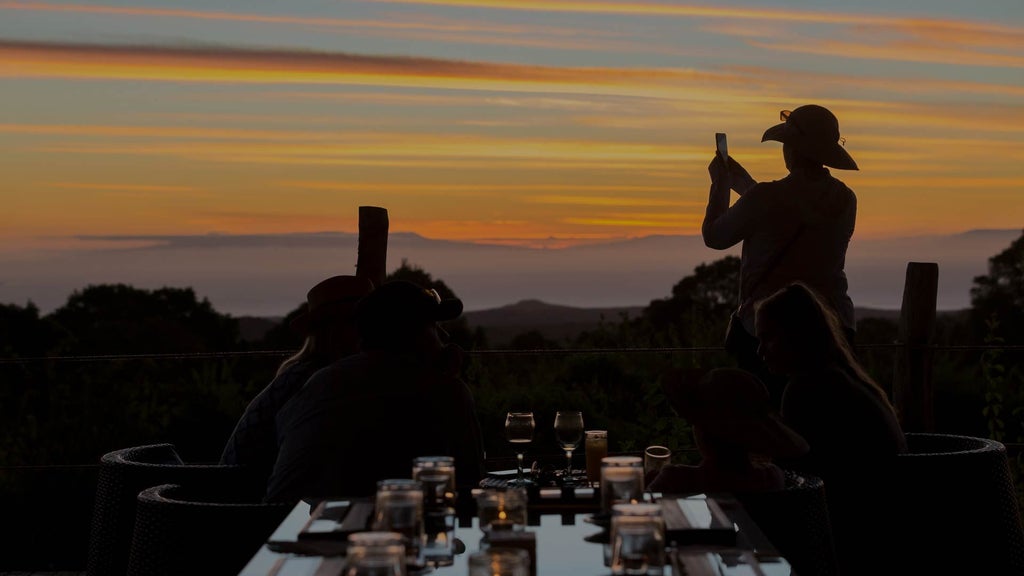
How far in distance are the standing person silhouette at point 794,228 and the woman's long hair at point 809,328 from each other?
4.09ft

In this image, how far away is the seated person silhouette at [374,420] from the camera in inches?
146

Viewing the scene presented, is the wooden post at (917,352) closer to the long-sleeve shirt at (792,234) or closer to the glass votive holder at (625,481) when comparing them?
the long-sleeve shirt at (792,234)

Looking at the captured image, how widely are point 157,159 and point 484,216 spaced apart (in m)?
2.54

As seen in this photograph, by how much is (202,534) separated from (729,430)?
1247 mm

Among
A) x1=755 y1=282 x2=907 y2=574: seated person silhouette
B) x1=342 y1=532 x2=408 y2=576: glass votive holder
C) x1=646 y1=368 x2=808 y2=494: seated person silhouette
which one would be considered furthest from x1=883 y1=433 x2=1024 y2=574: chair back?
x1=342 y1=532 x2=408 y2=576: glass votive holder

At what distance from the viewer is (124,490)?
423 cm

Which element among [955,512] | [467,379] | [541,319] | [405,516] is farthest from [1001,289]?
[405,516]

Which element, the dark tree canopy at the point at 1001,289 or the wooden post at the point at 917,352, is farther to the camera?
the dark tree canopy at the point at 1001,289

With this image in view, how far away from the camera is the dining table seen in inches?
107

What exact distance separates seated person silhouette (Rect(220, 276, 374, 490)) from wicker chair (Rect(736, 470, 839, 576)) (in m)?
1.58

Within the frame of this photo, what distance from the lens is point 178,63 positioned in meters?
12.1

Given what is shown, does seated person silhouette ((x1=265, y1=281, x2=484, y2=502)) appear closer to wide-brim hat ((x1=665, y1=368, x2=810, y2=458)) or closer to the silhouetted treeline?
wide-brim hat ((x1=665, y1=368, x2=810, y2=458))

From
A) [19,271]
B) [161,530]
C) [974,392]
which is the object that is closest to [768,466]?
[161,530]

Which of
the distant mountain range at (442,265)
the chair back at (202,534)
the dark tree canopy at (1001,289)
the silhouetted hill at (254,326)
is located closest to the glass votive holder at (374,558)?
the chair back at (202,534)
